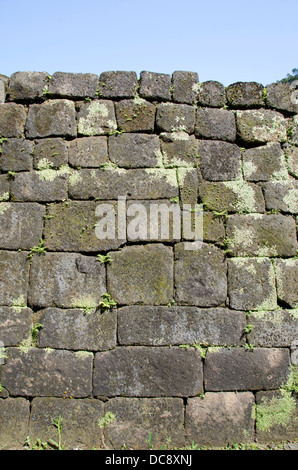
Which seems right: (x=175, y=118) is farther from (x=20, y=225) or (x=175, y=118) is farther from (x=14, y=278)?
(x=14, y=278)

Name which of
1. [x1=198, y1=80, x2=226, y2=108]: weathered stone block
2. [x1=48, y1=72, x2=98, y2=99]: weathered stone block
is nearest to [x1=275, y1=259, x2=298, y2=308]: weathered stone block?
[x1=198, y1=80, x2=226, y2=108]: weathered stone block

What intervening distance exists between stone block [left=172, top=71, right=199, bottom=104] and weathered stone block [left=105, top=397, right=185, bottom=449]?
2.84 metres

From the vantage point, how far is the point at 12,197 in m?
3.39

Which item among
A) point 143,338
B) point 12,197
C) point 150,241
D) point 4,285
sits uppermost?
point 12,197

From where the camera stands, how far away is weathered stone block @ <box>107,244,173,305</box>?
10.5 ft

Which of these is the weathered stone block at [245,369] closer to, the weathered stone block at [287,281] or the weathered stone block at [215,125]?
the weathered stone block at [287,281]

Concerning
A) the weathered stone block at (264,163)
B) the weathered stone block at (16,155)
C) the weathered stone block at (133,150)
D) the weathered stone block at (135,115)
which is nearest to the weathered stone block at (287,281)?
the weathered stone block at (264,163)

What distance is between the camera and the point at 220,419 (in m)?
3.09

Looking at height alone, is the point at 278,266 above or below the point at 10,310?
above

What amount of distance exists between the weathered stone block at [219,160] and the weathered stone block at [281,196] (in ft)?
1.11

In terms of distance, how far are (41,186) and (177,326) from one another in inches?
72.4

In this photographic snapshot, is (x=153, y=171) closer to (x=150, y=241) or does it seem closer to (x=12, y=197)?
(x=150, y=241)

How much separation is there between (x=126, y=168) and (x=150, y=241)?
0.75 metres

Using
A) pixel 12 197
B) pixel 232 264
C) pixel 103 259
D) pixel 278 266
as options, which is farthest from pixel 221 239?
pixel 12 197
